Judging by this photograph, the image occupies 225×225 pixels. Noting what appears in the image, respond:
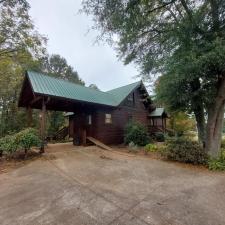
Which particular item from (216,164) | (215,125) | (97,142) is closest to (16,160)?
(97,142)

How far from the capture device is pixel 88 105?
1279 centimetres

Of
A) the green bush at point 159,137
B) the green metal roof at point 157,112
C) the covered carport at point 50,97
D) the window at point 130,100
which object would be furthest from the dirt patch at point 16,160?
the green metal roof at point 157,112

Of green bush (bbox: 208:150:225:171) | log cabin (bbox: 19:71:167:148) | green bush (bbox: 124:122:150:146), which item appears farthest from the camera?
green bush (bbox: 124:122:150:146)

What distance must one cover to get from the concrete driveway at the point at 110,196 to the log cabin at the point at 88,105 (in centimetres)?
400

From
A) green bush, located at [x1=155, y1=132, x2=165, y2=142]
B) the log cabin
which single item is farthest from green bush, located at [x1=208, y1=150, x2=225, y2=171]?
green bush, located at [x1=155, y1=132, x2=165, y2=142]

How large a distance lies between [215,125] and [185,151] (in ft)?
6.24

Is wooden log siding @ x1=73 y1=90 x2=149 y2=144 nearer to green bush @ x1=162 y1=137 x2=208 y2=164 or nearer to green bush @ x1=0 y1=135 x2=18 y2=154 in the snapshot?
green bush @ x1=162 y1=137 x2=208 y2=164

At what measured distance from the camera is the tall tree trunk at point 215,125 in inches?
293

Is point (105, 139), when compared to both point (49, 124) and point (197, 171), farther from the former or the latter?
point (49, 124)

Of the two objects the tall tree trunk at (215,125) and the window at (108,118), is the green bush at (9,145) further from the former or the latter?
the tall tree trunk at (215,125)

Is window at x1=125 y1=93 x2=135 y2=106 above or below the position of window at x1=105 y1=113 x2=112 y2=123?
above

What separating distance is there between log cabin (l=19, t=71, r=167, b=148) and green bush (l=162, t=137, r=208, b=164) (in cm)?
429

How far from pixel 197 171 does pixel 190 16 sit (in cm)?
671

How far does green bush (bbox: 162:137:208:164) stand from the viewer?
7135 millimetres
